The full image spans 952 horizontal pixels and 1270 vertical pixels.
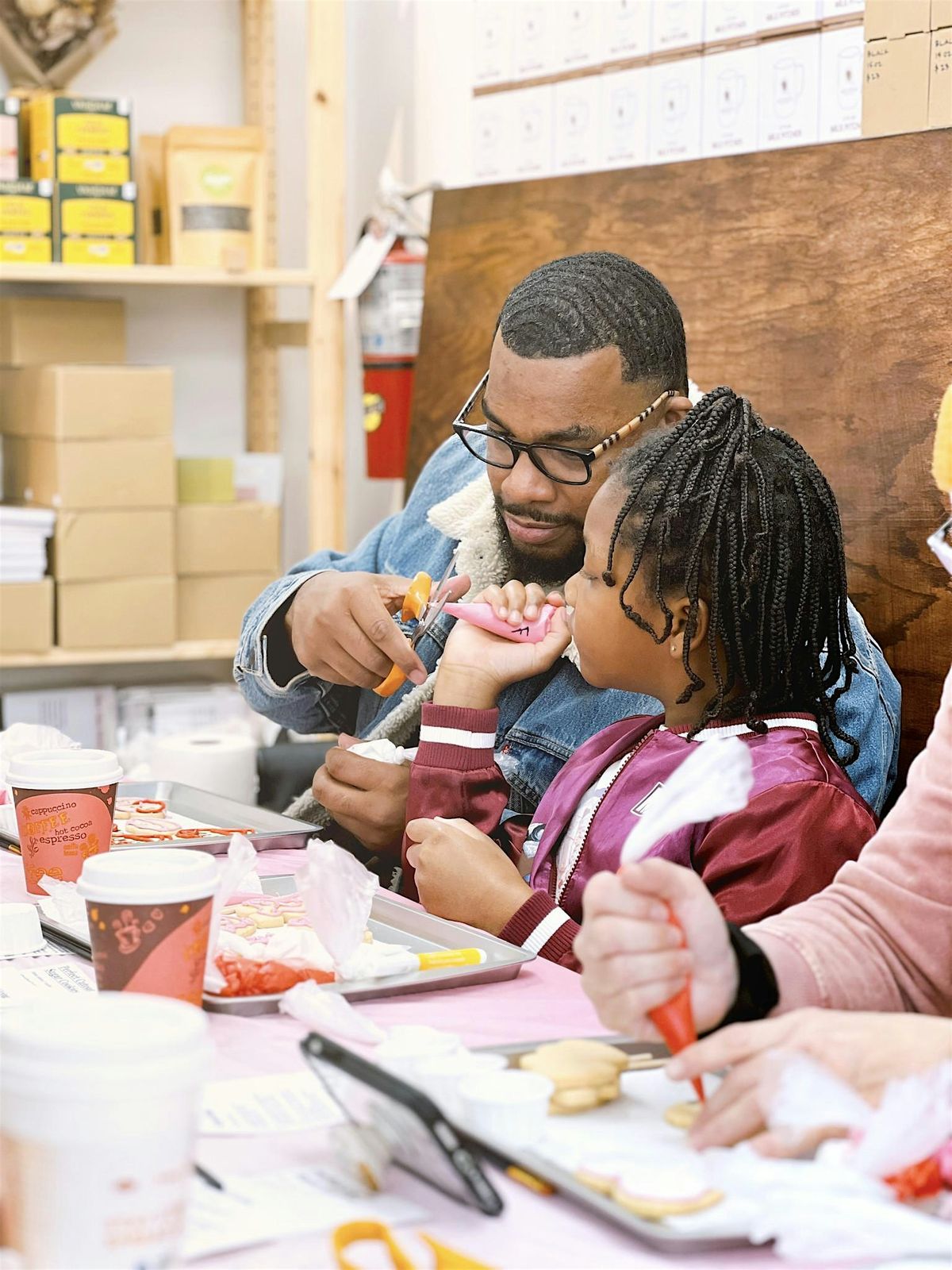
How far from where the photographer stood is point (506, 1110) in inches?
29.3

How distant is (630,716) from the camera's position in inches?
62.1

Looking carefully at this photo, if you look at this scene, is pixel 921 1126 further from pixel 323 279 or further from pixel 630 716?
pixel 323 279

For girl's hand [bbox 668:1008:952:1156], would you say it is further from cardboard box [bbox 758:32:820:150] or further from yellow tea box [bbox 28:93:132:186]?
yellow tea box [bbox 28:93:132:186]

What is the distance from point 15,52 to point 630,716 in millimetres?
2248

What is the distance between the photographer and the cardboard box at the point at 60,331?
10.1ft

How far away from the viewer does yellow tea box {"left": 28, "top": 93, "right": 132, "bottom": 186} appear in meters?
2.93

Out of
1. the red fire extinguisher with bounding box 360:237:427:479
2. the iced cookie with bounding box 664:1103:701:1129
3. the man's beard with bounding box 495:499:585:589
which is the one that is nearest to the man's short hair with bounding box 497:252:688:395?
the man's beard with bounding box 495:499:585:589

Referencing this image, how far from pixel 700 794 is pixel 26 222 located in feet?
8.37

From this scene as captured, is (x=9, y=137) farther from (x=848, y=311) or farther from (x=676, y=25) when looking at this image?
(x=848, y=311)

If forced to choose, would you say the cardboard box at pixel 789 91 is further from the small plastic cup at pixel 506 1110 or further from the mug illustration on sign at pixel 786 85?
the small plastic cup at pixel 506 1110

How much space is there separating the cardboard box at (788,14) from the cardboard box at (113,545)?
4.63 feet

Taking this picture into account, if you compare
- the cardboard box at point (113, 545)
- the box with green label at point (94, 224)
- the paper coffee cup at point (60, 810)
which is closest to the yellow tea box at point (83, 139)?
the box with green label at point (94, 224)

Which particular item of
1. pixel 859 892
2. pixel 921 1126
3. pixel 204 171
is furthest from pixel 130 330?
pixel 921 1126

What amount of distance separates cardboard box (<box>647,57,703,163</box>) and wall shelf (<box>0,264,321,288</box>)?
0.86 metres
